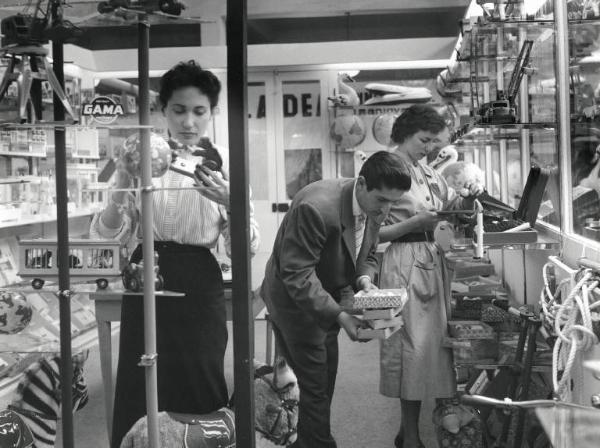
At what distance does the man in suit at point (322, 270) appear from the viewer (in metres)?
2.81

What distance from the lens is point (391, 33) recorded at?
24.4ft

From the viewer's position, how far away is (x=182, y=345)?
244cm

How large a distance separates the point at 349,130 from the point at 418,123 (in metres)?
3.81

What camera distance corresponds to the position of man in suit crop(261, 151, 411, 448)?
2809 mm

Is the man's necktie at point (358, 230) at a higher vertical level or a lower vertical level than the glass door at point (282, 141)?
lower

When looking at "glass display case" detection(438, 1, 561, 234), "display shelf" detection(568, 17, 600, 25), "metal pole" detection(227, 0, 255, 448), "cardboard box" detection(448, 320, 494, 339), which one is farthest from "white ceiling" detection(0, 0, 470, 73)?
"metal pole" detection(227, 0, 255, 448)

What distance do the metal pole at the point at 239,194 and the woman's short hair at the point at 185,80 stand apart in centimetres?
44


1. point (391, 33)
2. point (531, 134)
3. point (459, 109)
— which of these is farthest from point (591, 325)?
point (391, 33)

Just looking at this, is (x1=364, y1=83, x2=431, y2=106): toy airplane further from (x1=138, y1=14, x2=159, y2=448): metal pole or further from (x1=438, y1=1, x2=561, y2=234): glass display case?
(x1=138, y1=14, x2=159, y2=448): metal pole

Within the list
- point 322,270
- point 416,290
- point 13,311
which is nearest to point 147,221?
point 13,311

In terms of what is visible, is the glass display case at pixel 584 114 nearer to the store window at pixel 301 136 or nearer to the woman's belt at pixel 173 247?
the woman's belt at pixel 173 247

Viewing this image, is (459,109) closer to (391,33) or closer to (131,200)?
(391,33)

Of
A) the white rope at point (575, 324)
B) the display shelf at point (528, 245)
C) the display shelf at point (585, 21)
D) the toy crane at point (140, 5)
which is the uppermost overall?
the display shelf at point (585, 21)

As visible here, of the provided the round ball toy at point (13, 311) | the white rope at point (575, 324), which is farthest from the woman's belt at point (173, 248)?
the white rope at point (575, 324)
